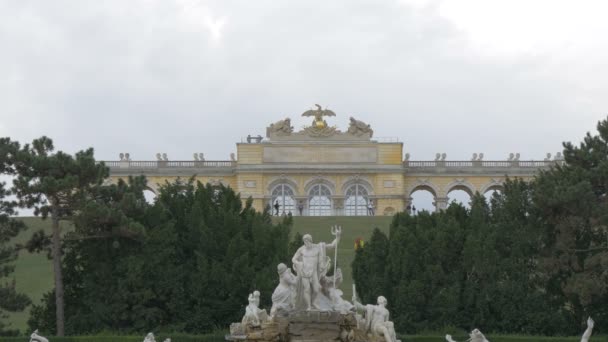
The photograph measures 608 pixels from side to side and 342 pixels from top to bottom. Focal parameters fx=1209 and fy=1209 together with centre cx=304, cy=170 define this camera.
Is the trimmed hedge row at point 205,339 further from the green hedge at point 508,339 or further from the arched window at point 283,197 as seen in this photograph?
the arched window at point 283,197

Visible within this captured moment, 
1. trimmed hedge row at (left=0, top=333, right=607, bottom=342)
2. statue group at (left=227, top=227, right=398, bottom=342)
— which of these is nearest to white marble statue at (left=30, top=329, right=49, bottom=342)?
trimmed hedge row at (left=0, top=333, right=607, bottom=342)

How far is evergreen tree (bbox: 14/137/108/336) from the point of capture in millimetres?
34781

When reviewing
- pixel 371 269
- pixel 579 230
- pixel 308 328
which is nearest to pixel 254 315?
pixel 308 328

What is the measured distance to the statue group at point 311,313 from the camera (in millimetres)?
26891

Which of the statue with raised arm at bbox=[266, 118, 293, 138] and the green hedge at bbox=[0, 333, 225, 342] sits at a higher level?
the statue with raised arm at bbox=[266, 118, 293, 138]

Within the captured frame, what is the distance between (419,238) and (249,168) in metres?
39.5

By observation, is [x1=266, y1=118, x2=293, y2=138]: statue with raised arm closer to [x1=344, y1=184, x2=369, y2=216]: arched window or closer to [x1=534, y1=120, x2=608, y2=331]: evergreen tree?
[x1=344, y1=184, x2=369, y2=216]: arched window

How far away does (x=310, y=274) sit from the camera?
2714 centimetres

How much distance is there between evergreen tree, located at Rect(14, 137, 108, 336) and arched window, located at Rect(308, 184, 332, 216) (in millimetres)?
41585

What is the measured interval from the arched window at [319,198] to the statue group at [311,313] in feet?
161

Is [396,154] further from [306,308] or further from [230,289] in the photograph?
[306,308]

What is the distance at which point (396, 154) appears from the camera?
77.1m

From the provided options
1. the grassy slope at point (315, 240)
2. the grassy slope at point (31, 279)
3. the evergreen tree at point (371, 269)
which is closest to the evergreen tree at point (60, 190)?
the grassy slope at point (315, 240)

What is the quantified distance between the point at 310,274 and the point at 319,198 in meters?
50.2
